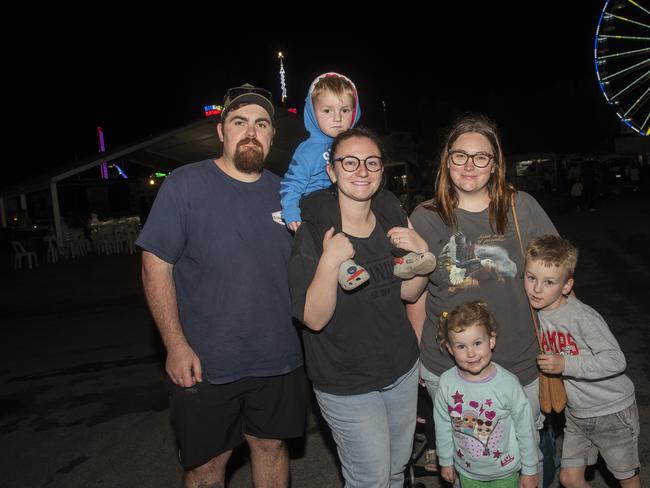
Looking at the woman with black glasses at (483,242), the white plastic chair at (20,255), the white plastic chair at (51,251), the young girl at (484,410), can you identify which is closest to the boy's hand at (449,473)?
the young girl at (484,410)

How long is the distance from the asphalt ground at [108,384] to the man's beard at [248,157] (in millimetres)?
2167

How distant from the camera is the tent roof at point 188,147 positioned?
14.2 meters

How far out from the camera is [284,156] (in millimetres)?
18156

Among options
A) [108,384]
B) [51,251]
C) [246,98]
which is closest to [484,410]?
[246,98]

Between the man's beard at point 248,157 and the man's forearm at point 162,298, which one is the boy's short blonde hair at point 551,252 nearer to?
the man's beard at point 248,157

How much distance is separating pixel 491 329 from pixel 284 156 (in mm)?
16389

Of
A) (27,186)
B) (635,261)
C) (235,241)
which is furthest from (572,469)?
(27,186)

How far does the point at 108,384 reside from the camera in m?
5.50

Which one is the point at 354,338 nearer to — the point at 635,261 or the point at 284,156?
the point at 635,261

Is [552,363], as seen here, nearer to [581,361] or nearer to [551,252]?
[581,361]

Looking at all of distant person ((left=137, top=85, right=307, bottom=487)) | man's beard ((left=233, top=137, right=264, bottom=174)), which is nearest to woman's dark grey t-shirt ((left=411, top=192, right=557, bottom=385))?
distant person ((left=137, top=85, right=307, bottom=487))

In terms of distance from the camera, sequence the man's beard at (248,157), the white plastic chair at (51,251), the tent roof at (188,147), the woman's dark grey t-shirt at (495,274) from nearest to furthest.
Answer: the woman's dark grey t-shirt at (495,274), the man's beard at (248,157), the tent roof at (188,147), the white plastic chair at (51,251)

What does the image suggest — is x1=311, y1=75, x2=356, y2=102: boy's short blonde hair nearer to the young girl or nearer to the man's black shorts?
the young girl

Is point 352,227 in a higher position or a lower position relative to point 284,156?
lower
